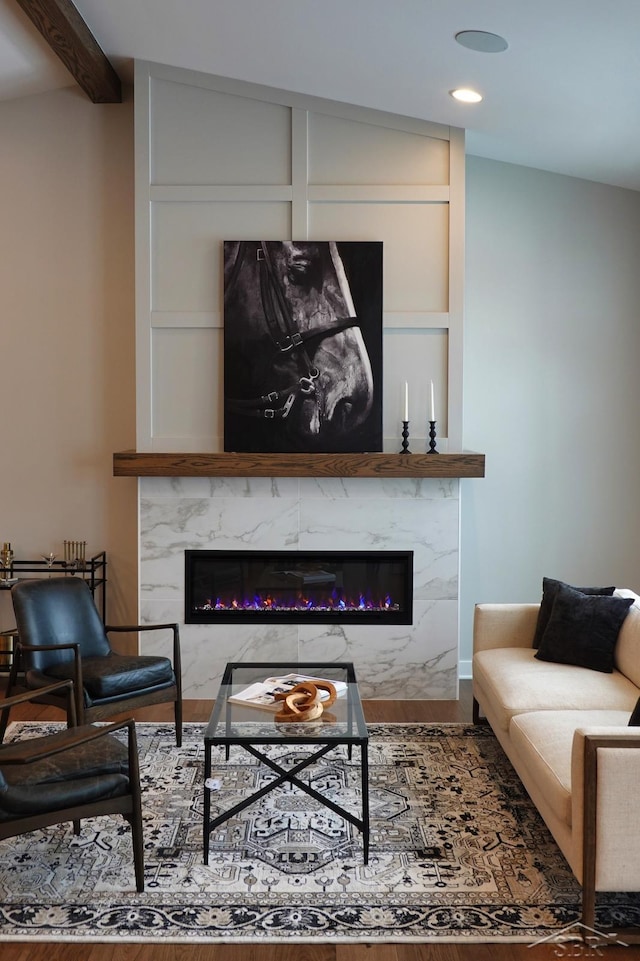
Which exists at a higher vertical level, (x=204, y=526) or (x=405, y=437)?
(x=405, y=437)

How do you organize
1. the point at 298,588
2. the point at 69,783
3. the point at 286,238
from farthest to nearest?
the point at 298,588 → the point at 286,238 → the point at 69,783

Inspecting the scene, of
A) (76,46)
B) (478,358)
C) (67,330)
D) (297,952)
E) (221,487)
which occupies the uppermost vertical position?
(76,46)

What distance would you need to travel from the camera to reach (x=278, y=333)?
502 centimetres

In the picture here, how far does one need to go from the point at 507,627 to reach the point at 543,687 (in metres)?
0.73

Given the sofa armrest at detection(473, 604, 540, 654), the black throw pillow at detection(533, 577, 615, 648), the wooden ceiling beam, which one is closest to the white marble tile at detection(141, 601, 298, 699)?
the sofa armrest at detection(473, 604, 540, 654)

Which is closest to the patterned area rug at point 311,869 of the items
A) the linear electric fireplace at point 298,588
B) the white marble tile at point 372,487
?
the linear electric fireplace at point 298,588

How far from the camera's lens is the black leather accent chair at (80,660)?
3959mm

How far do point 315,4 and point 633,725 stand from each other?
3.00 metres

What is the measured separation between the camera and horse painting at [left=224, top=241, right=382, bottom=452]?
5.02m

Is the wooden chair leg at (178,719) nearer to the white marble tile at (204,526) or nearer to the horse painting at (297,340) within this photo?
the white marble tile at (204,526)

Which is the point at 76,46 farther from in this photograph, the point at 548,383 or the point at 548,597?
the point at 548,597

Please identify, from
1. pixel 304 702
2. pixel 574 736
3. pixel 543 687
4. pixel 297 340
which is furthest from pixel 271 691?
pixel 297 340

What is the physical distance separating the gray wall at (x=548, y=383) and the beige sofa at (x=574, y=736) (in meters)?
1.09

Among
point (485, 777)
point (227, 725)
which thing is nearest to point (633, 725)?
point (485, 777)
